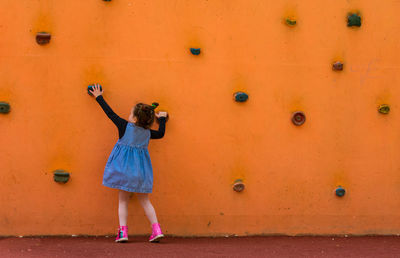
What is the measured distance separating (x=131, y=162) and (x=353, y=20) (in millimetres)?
2230

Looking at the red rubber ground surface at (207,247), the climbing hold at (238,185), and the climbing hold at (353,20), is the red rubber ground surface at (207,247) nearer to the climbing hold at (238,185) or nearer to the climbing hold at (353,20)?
the climbing hold at (238,185)

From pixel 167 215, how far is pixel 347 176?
1.61 metres

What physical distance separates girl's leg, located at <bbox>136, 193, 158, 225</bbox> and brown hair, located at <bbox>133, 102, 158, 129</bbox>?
0.57 m

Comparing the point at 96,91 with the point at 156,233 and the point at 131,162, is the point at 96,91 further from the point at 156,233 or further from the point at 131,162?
the point at 156,233

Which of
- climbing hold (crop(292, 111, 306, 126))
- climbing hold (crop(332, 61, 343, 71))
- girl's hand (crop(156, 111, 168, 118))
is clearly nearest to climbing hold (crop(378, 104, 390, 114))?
Result: climbing hold (crop(332, 61, 343, 71))

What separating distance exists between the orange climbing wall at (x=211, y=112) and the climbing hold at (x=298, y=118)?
5 cm

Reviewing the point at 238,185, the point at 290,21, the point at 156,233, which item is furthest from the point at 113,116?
the point at 290,21

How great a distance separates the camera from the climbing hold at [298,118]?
14.6 feet

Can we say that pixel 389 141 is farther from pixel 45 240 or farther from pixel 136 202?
pixel 45 240

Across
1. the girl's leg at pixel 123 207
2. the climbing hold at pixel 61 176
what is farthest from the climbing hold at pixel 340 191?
the climbing hold at pixel 61 176

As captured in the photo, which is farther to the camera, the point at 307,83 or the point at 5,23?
the point at 307,83

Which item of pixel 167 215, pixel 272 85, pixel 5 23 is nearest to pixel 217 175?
pixel 167 215

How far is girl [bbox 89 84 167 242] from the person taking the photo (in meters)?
4.06

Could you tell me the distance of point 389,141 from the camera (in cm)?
459
